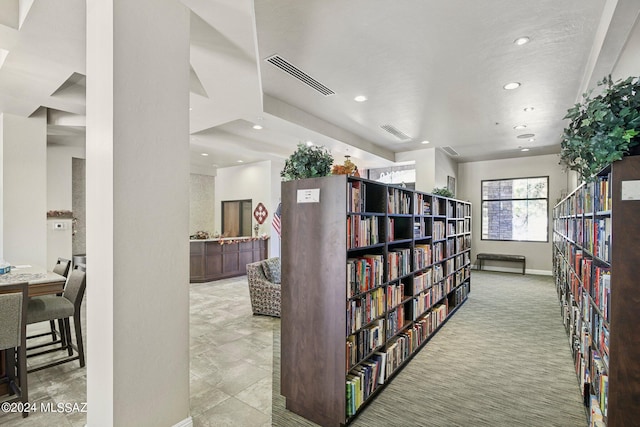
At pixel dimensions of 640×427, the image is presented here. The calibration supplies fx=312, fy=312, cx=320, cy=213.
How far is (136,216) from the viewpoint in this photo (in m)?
1.68

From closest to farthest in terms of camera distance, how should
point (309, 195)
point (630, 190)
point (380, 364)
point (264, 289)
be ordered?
1. point (630, 190)
2. point (309, 195)
3. point (380, 364)
4. point (264, 289)

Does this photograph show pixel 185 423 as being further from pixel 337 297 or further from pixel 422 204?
pixel 422 204

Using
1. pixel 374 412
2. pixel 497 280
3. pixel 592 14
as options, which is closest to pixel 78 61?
pixel 374 412

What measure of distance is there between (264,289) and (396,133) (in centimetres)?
400

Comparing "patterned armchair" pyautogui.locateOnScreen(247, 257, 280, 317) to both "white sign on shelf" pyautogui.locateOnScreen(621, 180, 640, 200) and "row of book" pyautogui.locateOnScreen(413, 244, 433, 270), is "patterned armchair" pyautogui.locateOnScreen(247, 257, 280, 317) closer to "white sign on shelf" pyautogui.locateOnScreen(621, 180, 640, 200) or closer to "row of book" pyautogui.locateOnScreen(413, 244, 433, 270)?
"row of book" pyautogui.locateOnScreen(413, 244, 433, 270)

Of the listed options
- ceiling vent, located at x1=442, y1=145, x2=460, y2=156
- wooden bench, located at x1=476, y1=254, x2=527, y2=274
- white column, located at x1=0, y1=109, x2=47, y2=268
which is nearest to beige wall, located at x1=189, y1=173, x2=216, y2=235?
white column, located at x1=0, y1=109, x2=47, y2=268

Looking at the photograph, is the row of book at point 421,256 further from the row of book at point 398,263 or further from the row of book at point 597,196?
the row of book at point 597,196

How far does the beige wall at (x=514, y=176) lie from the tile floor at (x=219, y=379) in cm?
728

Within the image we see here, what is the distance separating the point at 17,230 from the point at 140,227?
14.4 ft

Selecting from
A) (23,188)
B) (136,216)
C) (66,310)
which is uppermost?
(23,188)

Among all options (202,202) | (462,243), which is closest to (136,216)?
(462,243)

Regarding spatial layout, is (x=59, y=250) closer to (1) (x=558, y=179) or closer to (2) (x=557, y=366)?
(2) (x=557, y=366)

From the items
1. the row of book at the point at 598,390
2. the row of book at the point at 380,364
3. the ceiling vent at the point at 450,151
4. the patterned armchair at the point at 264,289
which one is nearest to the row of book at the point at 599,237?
the row of book at the point at 598,390

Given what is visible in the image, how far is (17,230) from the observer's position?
177 inches
